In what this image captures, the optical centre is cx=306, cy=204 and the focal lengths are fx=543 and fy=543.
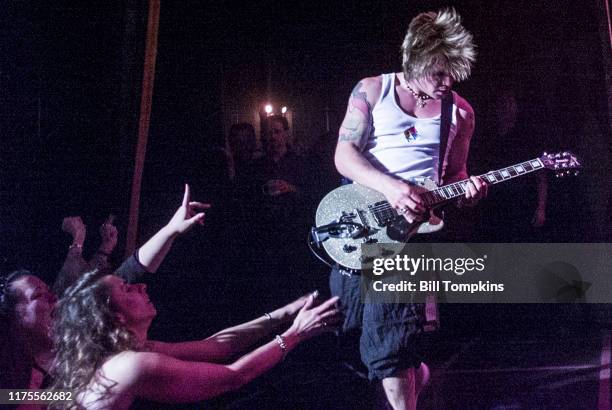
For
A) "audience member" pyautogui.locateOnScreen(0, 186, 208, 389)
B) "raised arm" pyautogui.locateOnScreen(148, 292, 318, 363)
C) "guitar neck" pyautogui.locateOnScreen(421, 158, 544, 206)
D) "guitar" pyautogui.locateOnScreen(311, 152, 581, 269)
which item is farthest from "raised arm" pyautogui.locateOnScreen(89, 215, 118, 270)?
"guitar neck" pyautogui.locateOnScreen(421, 158, 544, 206)

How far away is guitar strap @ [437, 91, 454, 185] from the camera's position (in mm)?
2503

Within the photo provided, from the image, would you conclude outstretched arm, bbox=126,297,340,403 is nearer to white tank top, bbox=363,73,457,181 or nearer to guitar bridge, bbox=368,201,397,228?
guitar bridge, bbox=368,201,397,228

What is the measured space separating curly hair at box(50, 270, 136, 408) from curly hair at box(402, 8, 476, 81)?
1703 mm

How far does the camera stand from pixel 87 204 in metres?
2.86

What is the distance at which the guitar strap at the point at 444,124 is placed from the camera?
2503mm

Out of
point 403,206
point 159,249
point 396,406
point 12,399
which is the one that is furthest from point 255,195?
point 12,399

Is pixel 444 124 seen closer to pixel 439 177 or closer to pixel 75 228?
pixel 439 177

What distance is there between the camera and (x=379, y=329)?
2.48 m

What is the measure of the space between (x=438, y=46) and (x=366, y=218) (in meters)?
0.93

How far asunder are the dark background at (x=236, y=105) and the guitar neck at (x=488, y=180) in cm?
15

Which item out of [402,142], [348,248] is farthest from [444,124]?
[348,248]

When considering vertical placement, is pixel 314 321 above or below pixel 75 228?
below

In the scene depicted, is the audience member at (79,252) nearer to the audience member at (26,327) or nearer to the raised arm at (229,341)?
the audience member at (26,327)

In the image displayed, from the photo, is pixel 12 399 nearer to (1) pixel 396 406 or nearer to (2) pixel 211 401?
(2) pixel 211 401
